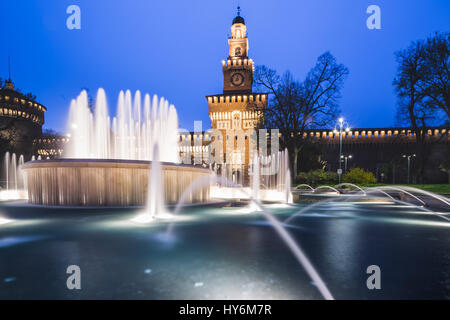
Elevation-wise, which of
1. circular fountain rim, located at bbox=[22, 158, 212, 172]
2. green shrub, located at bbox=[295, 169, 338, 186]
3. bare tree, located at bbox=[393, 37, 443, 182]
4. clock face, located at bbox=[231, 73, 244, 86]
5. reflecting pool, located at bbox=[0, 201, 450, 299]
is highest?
clock face, located at bbox=[231, 73, 244, 86]

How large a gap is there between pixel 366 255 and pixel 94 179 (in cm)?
826

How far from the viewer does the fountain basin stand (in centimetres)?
824

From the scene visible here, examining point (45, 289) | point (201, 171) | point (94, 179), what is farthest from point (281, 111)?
point (45, 289)

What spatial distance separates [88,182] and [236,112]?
43.4 m

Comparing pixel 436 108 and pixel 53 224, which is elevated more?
pixel 436 108

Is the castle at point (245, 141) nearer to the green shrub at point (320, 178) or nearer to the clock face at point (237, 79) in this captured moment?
the clock face at point (237, 79)

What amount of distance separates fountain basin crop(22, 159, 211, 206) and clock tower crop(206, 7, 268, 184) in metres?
32.6

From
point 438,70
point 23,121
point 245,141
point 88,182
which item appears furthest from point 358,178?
point 23,121

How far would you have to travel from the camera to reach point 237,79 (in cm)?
5416

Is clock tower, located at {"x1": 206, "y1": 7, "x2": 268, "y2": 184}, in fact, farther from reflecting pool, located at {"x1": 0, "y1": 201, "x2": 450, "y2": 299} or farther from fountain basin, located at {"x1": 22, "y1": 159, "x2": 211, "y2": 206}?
reflecting pool, located at {"x1": 0, "y1": 201, "x2": 450, "y2": 299}

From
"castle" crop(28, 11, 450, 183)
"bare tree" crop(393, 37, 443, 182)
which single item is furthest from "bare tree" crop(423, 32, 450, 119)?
"castle" crop(28, 11, 450, 183)

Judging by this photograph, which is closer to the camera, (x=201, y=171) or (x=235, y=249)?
(x=235, y=249)

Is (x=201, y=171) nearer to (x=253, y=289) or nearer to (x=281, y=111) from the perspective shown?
(x=253, y=289)

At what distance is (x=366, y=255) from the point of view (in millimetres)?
3289
